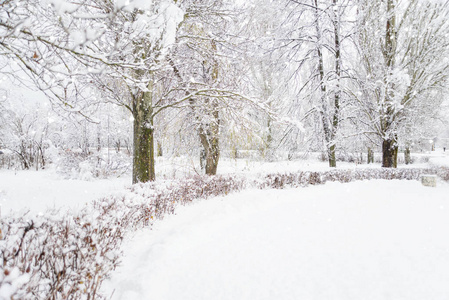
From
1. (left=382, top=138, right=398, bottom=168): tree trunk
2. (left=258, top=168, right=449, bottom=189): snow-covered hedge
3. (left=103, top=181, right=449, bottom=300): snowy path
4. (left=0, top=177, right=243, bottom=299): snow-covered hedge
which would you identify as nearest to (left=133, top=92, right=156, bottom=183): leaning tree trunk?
(left=103, top=181, right=449, bottom=300): snowy path

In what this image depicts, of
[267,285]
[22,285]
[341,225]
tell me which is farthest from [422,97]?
[22,285]

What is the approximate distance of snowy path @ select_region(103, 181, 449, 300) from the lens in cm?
241

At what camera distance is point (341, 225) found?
14.2 feet

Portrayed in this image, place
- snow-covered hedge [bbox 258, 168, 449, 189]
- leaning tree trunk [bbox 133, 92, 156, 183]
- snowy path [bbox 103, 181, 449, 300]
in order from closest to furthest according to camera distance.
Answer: snowy path [bbox 103, 181, 449, 300] < leaning tree trunk [bbox 133, 92, 156, 183] < snow-covered hedge [bbox 258, 168, 449, 189]

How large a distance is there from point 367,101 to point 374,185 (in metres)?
4.53

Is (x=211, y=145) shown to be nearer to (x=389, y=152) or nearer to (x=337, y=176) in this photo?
(x=337, y=176)

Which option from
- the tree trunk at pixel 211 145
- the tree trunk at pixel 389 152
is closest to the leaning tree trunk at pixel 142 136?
the tree trunk at pixel 211 145

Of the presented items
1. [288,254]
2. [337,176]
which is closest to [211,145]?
[337,176]

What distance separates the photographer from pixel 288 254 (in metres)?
3.18

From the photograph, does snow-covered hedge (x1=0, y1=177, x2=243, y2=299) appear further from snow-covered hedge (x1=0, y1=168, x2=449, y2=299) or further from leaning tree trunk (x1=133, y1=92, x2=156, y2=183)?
leaning tree trunk (x1=133, y1=92, x2=156, y2=183)

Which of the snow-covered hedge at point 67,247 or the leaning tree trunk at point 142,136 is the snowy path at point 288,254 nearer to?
the snow-covered hedge at point 67,247

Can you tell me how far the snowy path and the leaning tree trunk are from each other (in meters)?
1.91

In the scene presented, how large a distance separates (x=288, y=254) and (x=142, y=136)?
15.1 feet

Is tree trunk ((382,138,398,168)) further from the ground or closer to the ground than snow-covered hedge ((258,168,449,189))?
further from the ground
